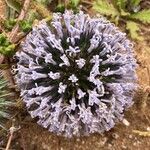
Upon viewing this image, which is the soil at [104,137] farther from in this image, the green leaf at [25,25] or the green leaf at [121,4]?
the green leaf at [121,4]

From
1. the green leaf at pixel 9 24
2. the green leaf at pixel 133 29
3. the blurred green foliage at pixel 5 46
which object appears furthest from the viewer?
the green leaf at pixel 133 29

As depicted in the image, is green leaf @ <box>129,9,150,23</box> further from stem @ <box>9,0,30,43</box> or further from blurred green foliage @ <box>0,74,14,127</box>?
blurred green foliage @ <box>0,74,14,127</box>

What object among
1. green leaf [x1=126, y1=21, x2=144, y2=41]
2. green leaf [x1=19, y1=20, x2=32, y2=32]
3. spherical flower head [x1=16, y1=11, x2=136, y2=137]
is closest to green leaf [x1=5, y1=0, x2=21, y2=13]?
green leaf [x1=19, y1=20, x2=32, y2=32]

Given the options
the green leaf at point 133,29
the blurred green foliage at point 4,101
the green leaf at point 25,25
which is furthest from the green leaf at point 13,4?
the green leaf at point 133,29

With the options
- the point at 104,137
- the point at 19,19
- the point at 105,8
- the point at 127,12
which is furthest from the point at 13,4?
the point at 104,137

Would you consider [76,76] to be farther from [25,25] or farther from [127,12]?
[127,12]

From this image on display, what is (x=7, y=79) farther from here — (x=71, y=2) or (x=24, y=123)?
(x=71, y=2)
